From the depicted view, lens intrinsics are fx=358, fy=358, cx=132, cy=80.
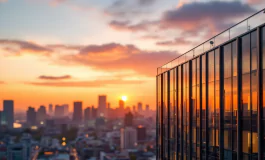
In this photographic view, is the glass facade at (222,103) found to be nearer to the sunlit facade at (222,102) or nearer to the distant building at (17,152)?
the sunlit facade at (222,102)

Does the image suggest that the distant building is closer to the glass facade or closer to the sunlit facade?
the glass facade

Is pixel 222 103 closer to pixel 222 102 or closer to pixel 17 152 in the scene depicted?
pixel 222 102

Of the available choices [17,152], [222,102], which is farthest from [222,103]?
[17,152]

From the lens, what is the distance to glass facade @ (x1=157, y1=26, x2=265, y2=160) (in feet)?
60.1

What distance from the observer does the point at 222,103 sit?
22500 mm

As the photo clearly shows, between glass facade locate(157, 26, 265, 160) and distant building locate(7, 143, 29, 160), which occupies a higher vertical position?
glass facade locate(157, 26, 265, 160)

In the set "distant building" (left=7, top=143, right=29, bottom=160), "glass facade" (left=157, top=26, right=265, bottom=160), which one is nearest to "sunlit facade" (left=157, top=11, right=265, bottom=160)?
"glass facade" (left=157, top=26, right=265, bottom=160)

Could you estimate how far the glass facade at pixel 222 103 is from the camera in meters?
18.3

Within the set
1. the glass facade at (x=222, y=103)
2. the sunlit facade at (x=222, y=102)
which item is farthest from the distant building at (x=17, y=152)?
the sunlit facade at (x=222, y=102)

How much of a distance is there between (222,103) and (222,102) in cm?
7

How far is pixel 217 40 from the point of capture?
23.2 m

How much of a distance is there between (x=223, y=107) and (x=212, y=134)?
104 inches

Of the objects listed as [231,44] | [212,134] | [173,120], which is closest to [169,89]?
[173,120]

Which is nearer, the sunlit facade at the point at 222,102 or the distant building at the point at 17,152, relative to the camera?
the sunlit facade at the point at 222,102
